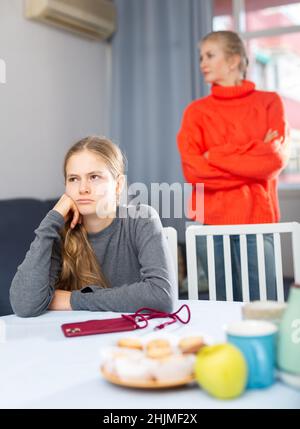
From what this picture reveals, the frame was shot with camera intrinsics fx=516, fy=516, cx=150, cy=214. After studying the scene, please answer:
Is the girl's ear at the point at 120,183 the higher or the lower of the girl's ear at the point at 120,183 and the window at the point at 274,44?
the lower

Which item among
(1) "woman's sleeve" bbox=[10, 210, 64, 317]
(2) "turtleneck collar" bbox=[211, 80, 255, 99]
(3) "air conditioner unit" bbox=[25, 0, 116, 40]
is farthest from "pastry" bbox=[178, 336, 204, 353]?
(3) "air conditioner unit" bbox=[25, 0, 116, 40]

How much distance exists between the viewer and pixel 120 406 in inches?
24.3

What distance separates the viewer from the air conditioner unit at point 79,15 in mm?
3096

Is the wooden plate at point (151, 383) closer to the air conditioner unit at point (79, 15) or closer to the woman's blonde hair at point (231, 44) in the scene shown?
the woman's blonde hair at point (231, 44)

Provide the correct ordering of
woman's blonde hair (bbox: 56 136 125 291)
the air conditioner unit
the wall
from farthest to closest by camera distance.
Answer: the air conditioner unit → the wall → woman's blonde hair (bbox: 56 136 125 291)

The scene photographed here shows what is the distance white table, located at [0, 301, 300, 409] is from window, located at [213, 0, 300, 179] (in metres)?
2.65

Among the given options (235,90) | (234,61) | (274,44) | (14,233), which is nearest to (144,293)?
(235,90)

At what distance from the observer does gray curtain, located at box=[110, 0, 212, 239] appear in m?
3.45

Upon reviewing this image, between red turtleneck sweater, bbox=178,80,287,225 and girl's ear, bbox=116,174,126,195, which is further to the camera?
red turtleneck sweater, bbox=178,80,287,225

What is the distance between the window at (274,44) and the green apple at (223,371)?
9.71 feet

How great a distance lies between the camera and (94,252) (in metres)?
1.50

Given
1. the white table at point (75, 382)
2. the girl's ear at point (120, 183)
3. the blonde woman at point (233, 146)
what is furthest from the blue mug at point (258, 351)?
the blonde woman at point (233, 146)

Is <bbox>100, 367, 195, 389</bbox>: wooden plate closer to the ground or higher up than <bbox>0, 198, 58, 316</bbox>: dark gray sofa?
closer to the ground

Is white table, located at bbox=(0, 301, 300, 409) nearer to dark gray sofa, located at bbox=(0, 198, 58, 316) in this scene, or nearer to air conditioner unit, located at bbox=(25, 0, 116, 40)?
dark gray sofa, located at bbox=(0, 198, 58, 316)
